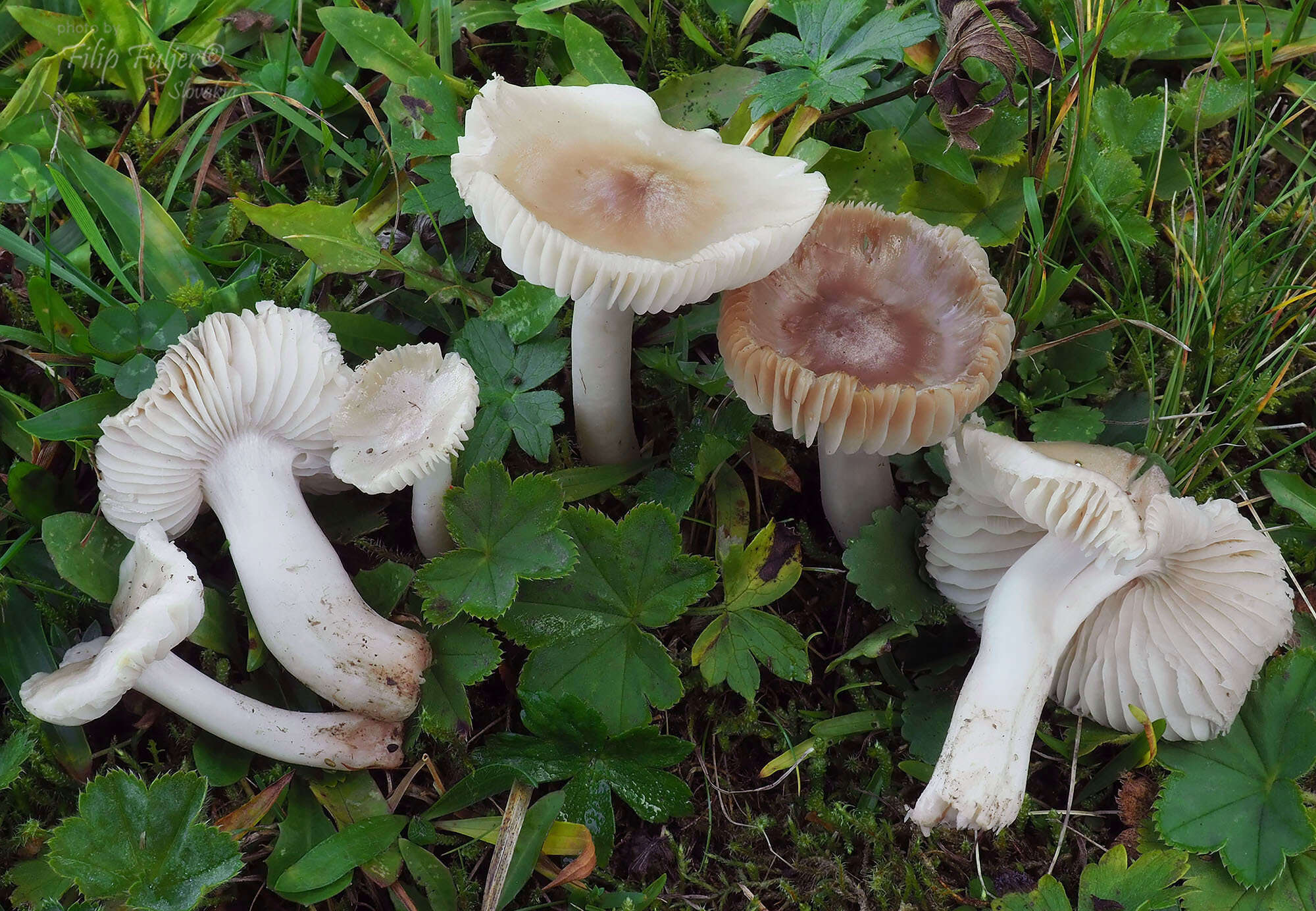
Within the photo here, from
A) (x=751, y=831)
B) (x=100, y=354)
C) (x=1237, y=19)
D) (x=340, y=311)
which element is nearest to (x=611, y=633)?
(x=751, y=831)

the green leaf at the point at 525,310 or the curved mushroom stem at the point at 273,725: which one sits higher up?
the green leaf at the point at 525,310

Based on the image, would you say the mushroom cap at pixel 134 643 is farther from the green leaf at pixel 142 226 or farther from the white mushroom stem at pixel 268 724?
the green leaf at pixel 142 226

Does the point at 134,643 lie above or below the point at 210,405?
below

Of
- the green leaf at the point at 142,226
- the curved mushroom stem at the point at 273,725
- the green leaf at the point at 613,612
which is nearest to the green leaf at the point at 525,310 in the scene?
the green leaf at the point at 613,612

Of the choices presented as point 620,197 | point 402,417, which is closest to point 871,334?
point 620,197

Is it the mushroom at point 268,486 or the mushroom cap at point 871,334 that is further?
the mushroom at point 268,486

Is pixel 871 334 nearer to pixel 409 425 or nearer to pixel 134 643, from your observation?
pixel 409 425
